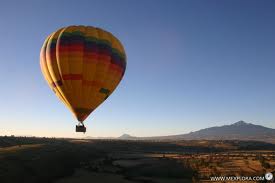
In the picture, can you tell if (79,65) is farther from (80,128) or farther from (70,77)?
(80,128)

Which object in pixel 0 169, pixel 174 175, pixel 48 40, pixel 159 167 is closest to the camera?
pixel 0 169

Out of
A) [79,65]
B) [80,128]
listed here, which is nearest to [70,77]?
[79,65]

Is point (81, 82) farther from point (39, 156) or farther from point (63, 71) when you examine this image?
point (39, 156)

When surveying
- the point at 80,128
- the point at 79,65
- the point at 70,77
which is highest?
the point at 79,65

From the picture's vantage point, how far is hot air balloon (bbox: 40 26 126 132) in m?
33.4

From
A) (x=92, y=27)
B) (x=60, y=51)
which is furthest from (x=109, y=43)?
(x=60, y=51)

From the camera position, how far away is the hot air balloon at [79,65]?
1314 inches

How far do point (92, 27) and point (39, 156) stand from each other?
62.9 ft

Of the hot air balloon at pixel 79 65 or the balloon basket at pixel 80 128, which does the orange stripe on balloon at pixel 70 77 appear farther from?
the balloon basket at pixel 80 128

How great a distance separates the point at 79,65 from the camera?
3378 cm

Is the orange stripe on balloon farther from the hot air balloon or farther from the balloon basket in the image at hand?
the balloon basket

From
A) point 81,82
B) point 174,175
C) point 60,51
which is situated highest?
point 60,51

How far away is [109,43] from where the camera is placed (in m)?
35.3

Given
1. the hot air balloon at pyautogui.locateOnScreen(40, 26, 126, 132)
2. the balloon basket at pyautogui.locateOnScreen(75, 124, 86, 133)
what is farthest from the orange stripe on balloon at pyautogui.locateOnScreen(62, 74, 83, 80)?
the balloon basket at pyautogui.locateOnScreen(75, 124, 86, 133)
